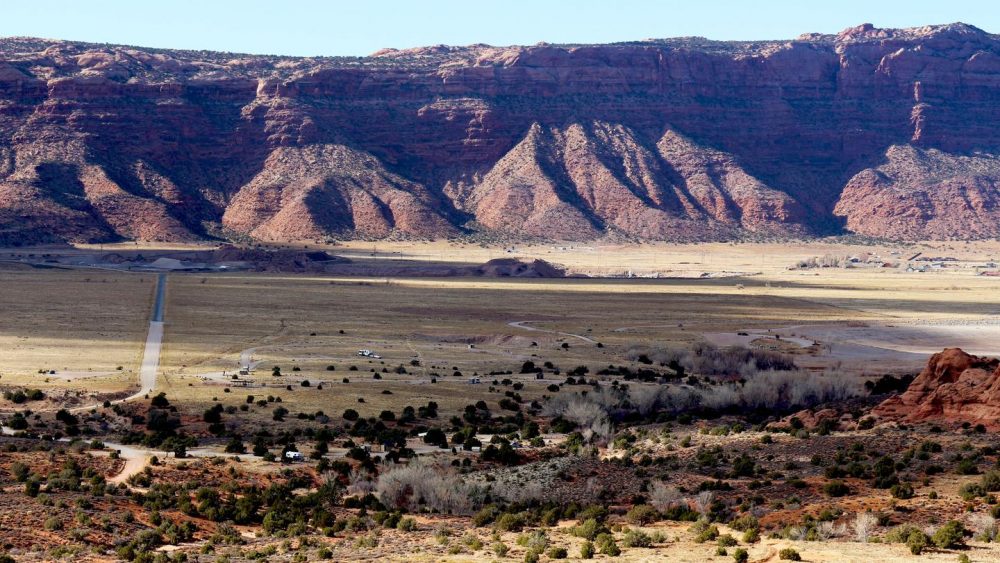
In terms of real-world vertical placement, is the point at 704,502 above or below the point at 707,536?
below

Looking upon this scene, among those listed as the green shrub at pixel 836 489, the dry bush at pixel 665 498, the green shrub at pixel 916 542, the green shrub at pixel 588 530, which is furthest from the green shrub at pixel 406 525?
the green shrub at pixel 916 542

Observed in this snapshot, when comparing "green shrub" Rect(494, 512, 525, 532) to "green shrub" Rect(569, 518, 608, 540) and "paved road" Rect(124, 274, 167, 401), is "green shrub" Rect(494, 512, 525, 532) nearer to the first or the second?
"green shrub" Rect(569, 518, 608, 540)

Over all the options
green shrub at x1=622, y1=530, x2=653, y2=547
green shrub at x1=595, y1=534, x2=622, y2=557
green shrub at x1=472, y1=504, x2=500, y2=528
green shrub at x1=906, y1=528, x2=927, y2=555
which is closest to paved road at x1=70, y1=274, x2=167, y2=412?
green shrub at x1=472, y1=504, x2=500, y2=528

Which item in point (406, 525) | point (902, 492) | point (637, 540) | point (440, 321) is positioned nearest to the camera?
point (637, 540)

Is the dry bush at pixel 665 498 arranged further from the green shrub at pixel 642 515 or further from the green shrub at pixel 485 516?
the green shrub at pixel 485 516

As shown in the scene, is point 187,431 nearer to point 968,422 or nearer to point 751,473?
point 751,473

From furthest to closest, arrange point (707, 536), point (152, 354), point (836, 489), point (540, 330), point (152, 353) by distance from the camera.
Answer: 1. point (540, 330)
2. point (152, 353)
3. point (152, 354)
4. point (836, 489)
5. point (707, 536)

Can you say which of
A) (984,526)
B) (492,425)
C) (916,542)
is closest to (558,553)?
(916,542)

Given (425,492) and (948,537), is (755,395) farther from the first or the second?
(948,537)
